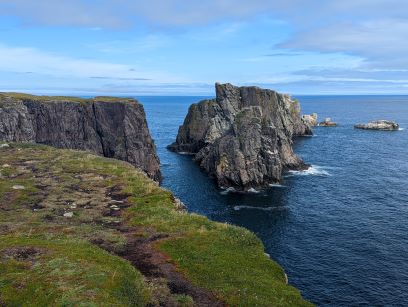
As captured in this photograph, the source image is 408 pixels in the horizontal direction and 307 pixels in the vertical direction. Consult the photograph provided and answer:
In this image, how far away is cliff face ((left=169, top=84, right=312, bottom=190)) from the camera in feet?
367

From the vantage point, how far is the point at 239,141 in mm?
117125

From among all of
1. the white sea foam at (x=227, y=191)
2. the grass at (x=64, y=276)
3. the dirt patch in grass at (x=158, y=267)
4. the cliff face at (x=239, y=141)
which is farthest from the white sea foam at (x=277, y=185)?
the grass at (x=64, y=276)

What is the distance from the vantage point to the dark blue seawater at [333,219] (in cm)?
5606

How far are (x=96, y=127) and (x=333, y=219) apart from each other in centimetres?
7621

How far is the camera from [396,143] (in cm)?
18212

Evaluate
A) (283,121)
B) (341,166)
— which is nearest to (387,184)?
(341,166)

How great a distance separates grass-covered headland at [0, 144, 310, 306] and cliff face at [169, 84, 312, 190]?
59.5m

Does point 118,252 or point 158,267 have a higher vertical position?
point 118,252

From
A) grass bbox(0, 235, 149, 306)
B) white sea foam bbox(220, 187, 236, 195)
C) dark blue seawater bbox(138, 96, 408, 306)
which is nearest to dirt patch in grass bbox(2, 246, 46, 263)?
grass bbox(0, 235, 149, 306)

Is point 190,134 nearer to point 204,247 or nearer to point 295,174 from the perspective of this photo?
point 295,174

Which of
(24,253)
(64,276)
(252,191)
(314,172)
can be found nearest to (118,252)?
(24,253)

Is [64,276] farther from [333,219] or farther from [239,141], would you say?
[239,141]

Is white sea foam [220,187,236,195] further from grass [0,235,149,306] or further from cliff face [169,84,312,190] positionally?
grass [0,235,149,306]

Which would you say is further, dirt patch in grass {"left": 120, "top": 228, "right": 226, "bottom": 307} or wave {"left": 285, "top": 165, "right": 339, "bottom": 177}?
wave {"left": 285, "top": 165, "right": 339, "bottom": 177}
